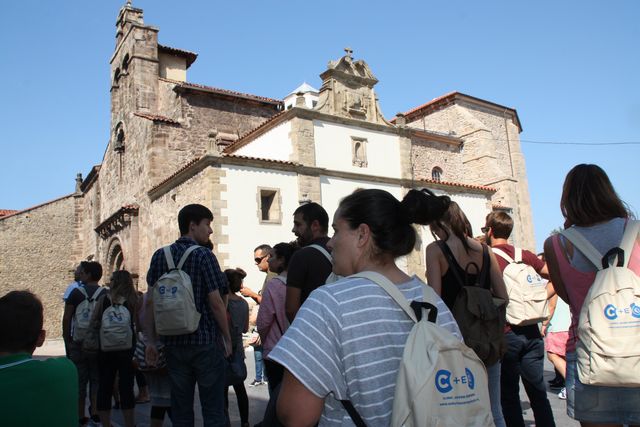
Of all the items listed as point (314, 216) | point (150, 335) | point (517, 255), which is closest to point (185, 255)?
point (150, 335)

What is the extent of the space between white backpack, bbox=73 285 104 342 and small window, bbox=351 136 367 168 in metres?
14.2

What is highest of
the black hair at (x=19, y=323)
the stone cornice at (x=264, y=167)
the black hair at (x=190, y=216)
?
the stone cornice at (x=264, y=167)

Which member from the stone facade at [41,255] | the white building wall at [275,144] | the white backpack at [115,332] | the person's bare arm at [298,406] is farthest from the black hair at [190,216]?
the stone facade at [41,255]

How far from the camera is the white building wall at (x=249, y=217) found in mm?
15609

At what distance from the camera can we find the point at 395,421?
154 centimetres

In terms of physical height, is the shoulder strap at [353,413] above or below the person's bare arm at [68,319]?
below

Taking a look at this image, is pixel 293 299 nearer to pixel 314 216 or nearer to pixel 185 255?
pixel 314 216

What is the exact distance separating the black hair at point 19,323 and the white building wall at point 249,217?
1294 centimetres

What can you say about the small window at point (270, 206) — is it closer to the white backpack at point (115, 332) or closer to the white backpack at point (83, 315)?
the white backpack at point (83, 315)

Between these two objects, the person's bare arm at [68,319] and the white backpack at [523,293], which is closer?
the white backpack at [523,293]

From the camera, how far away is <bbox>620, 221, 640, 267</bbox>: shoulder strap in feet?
8.38

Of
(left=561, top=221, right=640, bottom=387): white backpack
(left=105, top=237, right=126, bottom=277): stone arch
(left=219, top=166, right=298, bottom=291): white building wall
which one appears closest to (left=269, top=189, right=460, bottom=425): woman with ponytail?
(left=561, top=221, right=640, bottom=387): white backpack

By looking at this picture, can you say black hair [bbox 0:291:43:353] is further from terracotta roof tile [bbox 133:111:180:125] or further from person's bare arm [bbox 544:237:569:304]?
terracotta roof tile [bbox 133:111:180:125]

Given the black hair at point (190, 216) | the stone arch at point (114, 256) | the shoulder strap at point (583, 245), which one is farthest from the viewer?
the stone arch at point (114, 256)
